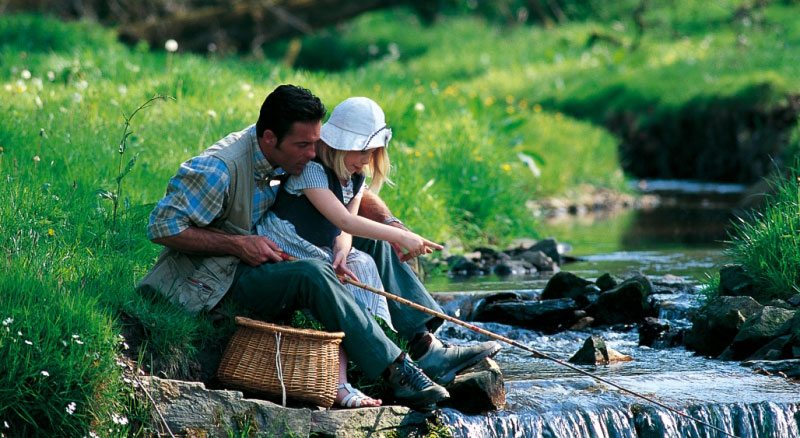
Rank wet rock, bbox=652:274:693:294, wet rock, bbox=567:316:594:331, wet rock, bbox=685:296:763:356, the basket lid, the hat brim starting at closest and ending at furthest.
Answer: the basket lid → the hat brim → wet rock, bbox=685:296:763:356 → wet rock, bbox=567:316:594:331 → wet rock, bbox=652:274:693:294

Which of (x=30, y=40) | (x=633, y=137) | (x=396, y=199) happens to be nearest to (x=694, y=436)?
(x=396, y=199)

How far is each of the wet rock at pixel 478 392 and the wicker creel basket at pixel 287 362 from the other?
58 centimetres

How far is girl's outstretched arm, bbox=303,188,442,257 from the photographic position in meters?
4.27

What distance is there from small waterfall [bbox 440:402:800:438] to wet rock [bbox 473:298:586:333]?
1.80 metres

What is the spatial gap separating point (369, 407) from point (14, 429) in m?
1.37

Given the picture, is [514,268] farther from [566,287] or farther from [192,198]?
[192,198]

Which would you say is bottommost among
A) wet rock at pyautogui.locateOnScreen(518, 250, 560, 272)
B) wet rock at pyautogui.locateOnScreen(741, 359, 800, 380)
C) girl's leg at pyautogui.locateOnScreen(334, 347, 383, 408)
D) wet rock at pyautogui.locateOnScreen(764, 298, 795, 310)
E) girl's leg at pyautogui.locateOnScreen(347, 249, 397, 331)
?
wet rock at pyautogui.locateOnScreen(518, 250, 560, 272)

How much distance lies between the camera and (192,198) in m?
4.22

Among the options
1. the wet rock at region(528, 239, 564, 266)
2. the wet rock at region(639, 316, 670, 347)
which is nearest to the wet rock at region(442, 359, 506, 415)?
the wet rock at region(639, 316, 670, 347)

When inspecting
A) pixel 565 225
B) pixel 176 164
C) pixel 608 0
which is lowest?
pixel 565 225

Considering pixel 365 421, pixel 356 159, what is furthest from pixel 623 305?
pixel 365 421

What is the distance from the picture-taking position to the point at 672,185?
15.4 metres

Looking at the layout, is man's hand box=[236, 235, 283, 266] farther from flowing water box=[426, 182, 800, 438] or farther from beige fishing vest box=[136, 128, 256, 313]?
flowing water box=[426, 182, 800, 438]

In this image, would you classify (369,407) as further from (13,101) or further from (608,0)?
(608,0)
